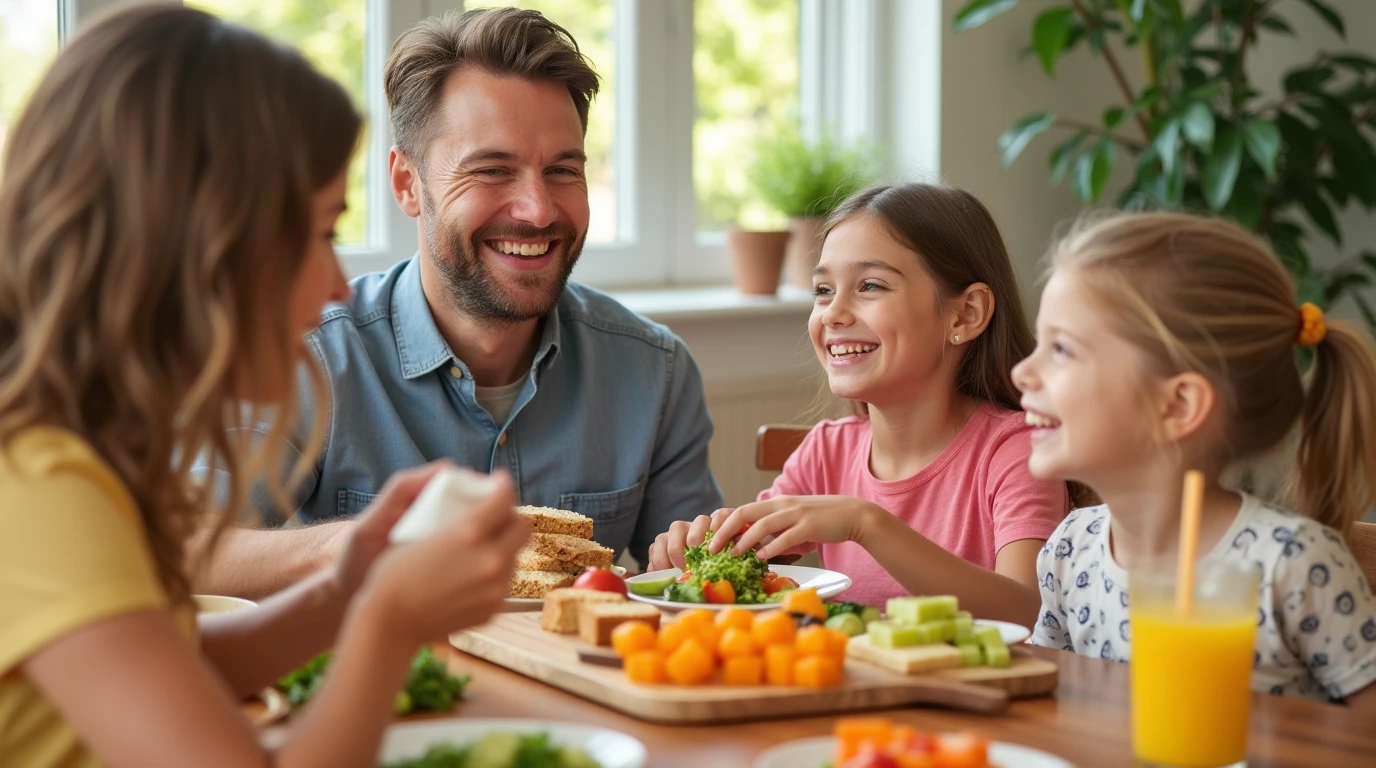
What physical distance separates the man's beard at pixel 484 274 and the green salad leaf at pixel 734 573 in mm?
707

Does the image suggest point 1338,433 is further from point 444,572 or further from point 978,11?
point 978,11

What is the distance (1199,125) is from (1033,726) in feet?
8.74

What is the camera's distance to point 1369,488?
5.22 ft

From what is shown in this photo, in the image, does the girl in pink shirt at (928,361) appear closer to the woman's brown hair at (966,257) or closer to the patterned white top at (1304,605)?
the woman's brown hair at (966,257)

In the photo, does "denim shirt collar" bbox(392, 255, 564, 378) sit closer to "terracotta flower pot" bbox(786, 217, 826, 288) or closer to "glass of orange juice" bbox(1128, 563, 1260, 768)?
"glass of orange juice" bbox(1128, 563, 1260, 768)

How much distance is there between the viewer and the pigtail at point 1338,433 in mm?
1550

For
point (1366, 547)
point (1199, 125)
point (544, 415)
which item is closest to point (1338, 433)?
point (1366, 547)

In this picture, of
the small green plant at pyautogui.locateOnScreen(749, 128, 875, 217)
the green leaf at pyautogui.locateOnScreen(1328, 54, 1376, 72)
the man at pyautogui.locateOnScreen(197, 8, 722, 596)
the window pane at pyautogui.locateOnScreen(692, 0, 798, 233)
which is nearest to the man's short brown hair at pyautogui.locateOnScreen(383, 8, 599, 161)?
the man at pyautogui.locateOnScreen(197, 8, 722, 596)

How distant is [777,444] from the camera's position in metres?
2.49

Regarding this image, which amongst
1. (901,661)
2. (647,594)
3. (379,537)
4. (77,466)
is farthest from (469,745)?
(647,594)

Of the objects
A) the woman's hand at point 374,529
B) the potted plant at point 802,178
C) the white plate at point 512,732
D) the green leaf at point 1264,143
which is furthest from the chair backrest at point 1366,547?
the potted plant at point 802,178

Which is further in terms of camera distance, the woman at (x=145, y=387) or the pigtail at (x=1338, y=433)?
the pigtail at (x=1338, y=433)

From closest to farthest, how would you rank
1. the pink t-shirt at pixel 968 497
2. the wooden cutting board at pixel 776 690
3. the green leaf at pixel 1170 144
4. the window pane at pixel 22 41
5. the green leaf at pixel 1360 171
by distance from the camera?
the wooden cutting board at pixel 776 690 < the pink t-shirt at pixel 968 497 < the window pane at pixel 22 41 < the green leaf at pixel 1170 144 < the green leaf at pixel 1360 171

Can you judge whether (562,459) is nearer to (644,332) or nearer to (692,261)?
(644,332)
